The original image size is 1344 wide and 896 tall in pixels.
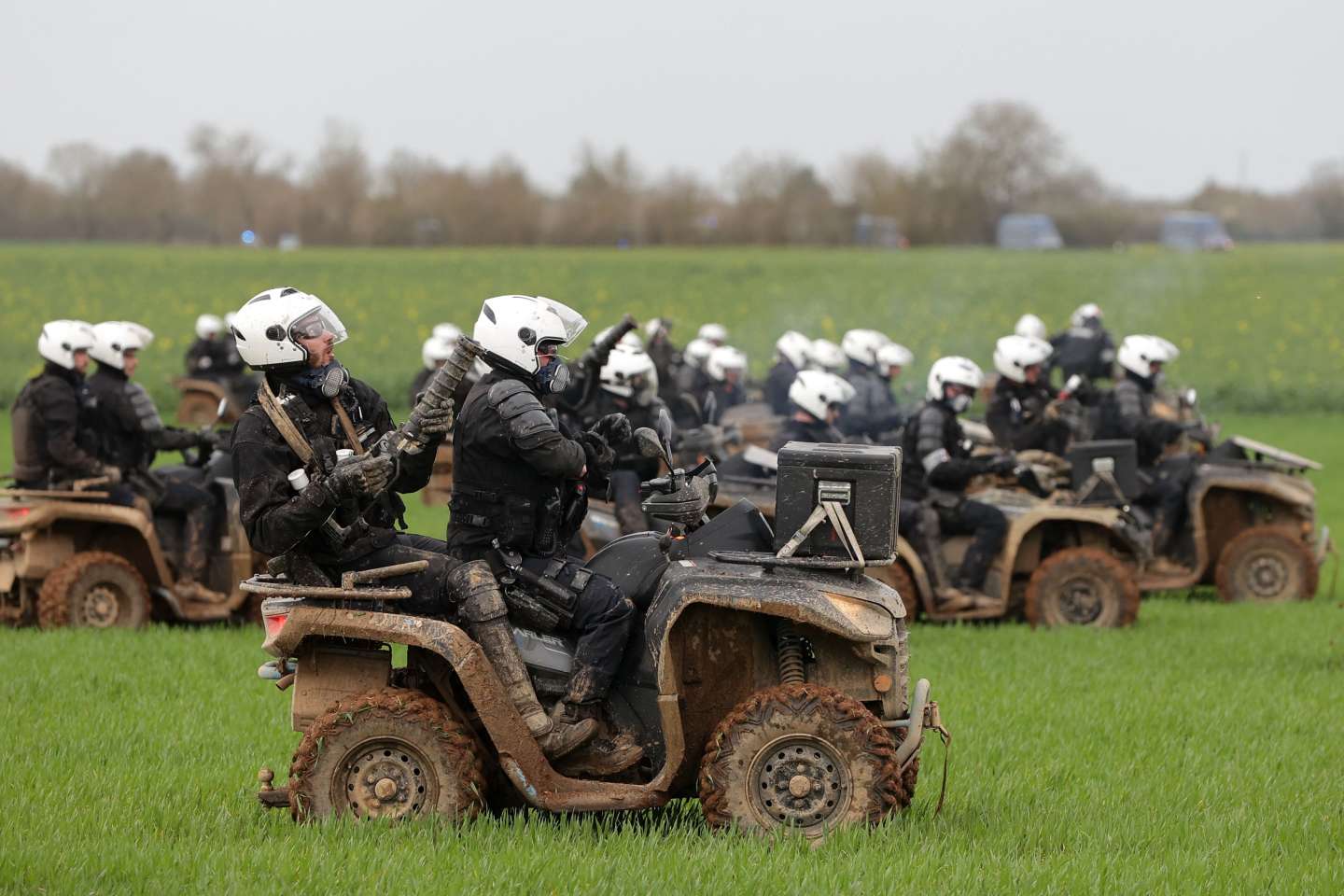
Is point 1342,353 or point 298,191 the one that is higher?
point 298,191

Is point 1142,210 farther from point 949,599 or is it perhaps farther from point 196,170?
point 949,599

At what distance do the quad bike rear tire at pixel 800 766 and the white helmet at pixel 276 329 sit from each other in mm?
2282

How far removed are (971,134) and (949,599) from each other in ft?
252

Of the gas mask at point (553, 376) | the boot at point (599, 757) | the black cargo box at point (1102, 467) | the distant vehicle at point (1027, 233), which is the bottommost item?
the boot at point (599, 757)

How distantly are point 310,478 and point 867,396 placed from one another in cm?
1562

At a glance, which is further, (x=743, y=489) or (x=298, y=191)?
(x=298, y=191)

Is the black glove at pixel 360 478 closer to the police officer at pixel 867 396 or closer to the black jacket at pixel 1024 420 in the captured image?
the black jacket at pixel 1024 420

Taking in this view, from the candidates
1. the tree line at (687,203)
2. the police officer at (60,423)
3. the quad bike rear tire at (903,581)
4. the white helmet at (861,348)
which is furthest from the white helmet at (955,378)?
the tree line at (687,203)

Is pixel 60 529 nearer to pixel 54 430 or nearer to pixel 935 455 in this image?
pixel 54 430

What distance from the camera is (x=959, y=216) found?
90625mm

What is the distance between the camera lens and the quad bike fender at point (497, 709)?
24.5 feet

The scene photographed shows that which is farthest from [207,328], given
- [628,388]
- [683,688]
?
[683,688]

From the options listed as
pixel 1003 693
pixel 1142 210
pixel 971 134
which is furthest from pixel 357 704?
pixel 1142 210

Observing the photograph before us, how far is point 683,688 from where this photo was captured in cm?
767
